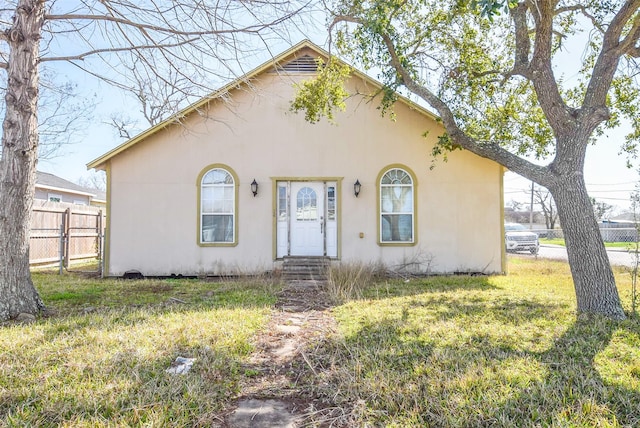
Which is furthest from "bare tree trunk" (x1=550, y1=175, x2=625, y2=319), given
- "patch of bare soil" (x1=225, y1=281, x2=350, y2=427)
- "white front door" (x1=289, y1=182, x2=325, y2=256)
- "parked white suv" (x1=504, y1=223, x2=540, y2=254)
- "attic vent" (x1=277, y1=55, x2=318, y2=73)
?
"parked white suv" (x1=504, y1=223, x2=540, y2=254)

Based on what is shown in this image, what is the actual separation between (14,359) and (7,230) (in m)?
2.32

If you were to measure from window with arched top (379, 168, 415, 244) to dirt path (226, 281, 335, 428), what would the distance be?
3944 mm

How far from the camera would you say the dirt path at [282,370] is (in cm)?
253

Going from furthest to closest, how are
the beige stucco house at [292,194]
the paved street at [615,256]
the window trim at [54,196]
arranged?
the window trim at [54,196] < the paved street at [615,256] < the beige stucco house at [292,194]

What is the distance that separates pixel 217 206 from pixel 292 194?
1903mm

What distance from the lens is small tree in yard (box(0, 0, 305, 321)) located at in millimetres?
4938

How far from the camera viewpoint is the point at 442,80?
26.2 ft

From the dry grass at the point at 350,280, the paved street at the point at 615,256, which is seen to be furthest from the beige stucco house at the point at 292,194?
the paved street at the point at 615,256

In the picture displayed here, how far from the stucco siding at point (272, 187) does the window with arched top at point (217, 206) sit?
7.4 inches

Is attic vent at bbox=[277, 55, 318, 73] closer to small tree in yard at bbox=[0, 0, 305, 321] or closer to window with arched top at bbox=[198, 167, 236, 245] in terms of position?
window with arched top at bbox=[198, 167, 236, 245]

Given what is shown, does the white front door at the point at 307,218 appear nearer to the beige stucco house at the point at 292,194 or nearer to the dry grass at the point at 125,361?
the beige stucco house at the point at 292,194

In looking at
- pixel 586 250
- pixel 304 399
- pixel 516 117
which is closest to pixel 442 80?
pixel 516 117

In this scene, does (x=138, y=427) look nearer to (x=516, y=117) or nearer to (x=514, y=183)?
(x=516, y=117)

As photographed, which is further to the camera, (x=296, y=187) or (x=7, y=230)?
(x=296, y=187)
